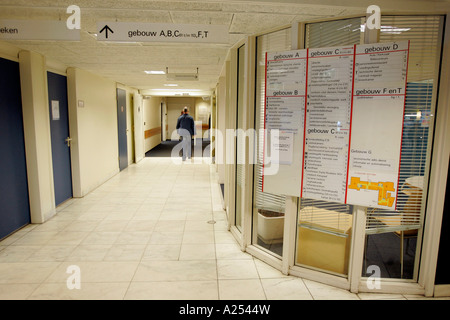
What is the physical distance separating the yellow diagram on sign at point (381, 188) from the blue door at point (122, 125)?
7528 mm

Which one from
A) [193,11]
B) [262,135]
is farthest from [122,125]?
[262,135]

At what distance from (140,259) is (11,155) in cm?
240

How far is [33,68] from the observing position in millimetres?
4254

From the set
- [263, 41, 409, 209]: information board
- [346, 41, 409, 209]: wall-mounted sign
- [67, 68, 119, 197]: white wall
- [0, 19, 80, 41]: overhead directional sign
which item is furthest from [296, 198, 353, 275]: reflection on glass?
[67, 68, 119, 197]: white wall

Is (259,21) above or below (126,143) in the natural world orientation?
above

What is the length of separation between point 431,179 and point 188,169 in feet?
23.8

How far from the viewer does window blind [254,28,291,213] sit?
9.93ft

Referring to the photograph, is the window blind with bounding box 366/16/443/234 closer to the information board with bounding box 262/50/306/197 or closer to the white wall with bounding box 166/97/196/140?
the information board with bounding box 262/50/306/197

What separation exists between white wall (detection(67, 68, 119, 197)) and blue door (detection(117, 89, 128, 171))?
0.36 metres

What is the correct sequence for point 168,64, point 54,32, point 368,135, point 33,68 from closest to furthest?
point 368,135 < point 54,32 < point 33,68 < point 168,64

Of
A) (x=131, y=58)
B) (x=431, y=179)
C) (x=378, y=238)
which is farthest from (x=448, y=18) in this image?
(x=131, y=58)

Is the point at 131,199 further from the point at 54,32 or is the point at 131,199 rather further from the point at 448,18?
the point at 448,18

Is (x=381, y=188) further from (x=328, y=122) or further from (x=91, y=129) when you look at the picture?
(x=91, y=129)

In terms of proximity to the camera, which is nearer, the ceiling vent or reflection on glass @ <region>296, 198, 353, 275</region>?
reflection on glass @ <region>296, 198, 353, 275</region>
